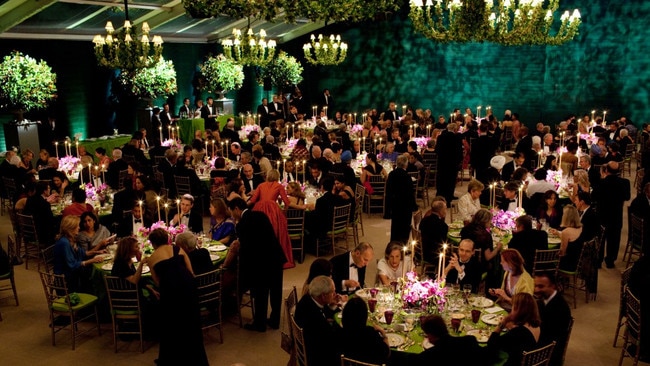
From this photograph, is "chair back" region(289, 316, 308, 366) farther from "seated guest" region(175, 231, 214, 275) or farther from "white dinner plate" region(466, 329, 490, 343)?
"seated guest" region(175, 231, 214, 275)

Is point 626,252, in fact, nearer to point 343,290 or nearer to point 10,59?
point 343,290

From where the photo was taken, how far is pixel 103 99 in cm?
1738

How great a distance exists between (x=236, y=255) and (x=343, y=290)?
1.53m

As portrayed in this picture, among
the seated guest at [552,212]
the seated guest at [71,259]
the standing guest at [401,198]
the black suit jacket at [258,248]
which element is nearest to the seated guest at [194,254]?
the black suit jacket at [258,248]

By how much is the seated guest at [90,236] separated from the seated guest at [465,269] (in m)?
4.05

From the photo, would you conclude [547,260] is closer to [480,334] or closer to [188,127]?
[480,334]

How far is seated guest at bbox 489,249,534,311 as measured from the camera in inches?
233

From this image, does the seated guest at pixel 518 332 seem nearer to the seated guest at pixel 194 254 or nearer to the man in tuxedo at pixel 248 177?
the seated guest at pixel 194 254

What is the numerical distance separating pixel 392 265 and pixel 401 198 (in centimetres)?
302

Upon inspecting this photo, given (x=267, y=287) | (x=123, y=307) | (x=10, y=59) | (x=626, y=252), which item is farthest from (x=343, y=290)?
(x=10, y=59)

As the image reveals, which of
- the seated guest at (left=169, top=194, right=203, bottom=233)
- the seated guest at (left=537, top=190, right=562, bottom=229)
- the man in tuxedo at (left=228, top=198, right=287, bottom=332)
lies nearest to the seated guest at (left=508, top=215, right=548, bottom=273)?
the seated guest at (left=537, top=190, right=562, bottom=229)

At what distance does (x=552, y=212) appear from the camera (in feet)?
26.5

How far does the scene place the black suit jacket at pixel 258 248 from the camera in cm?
669

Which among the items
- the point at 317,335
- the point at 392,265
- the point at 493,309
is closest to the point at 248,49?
the point at 392,265
